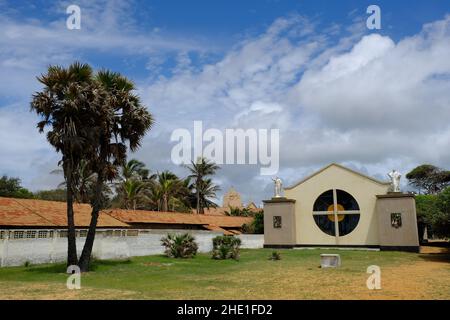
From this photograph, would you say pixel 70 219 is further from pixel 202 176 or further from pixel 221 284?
pixel 202 176

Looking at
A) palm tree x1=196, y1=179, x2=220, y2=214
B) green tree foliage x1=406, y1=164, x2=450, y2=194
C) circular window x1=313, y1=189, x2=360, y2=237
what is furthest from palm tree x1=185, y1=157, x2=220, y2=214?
green tree foliage x1=406, y1=164, x2=450, y2=194

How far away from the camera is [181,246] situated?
88.0 feet

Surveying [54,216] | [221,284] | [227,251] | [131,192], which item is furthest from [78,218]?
[131,192]

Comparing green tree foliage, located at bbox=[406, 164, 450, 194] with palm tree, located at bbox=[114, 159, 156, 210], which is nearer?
palm tree, located at bbox=[114, 159, 156, 210]

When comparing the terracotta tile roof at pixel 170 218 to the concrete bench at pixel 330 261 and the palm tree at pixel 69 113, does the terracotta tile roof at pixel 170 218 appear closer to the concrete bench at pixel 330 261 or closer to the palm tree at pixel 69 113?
the palm tree at pixel 69 113

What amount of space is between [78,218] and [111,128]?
32.0ft

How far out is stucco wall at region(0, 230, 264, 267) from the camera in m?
20.3

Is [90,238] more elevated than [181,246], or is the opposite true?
[90,238]

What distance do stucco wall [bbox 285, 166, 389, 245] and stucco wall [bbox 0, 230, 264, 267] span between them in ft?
32.6

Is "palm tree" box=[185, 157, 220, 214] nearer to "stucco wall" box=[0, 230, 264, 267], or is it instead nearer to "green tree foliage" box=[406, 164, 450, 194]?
"stucco wall" box=[0, 230, 264, 267]

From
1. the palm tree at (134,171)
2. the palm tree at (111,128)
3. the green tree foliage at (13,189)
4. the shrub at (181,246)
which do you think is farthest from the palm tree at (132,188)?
the palm tree at (111,128)

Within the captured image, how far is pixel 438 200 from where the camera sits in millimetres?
25125
